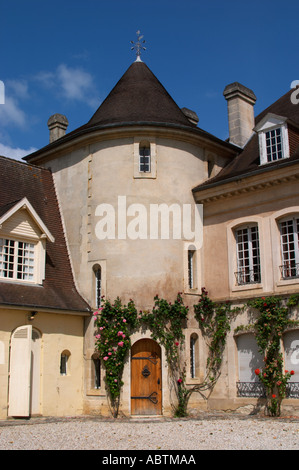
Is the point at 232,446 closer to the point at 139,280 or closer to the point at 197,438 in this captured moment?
the point at 197,438

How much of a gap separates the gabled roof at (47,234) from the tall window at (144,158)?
3.37 m

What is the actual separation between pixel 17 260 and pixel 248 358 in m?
7.27

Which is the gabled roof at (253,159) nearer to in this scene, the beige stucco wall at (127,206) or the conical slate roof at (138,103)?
the beige stucco wall at (127,206)

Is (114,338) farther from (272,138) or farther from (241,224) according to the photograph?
(272,138)

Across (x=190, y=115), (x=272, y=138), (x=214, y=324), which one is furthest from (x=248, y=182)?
(x=190, y=115)

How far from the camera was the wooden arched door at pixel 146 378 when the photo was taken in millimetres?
16031

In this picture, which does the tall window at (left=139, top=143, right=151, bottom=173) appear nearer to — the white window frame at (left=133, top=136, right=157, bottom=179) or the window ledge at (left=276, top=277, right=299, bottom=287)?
the white window frame at (left=133, top=136, right=157, bottom=179)

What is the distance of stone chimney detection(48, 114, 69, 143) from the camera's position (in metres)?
22.5

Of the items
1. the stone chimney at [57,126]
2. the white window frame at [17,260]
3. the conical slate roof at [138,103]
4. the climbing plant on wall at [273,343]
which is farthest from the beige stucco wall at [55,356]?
the stone chimney at [57,126]

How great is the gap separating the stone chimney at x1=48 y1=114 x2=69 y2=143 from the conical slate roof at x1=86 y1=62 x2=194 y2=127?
327cm

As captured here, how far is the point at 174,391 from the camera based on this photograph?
16156 mm

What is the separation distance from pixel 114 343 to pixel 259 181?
6.34 m
